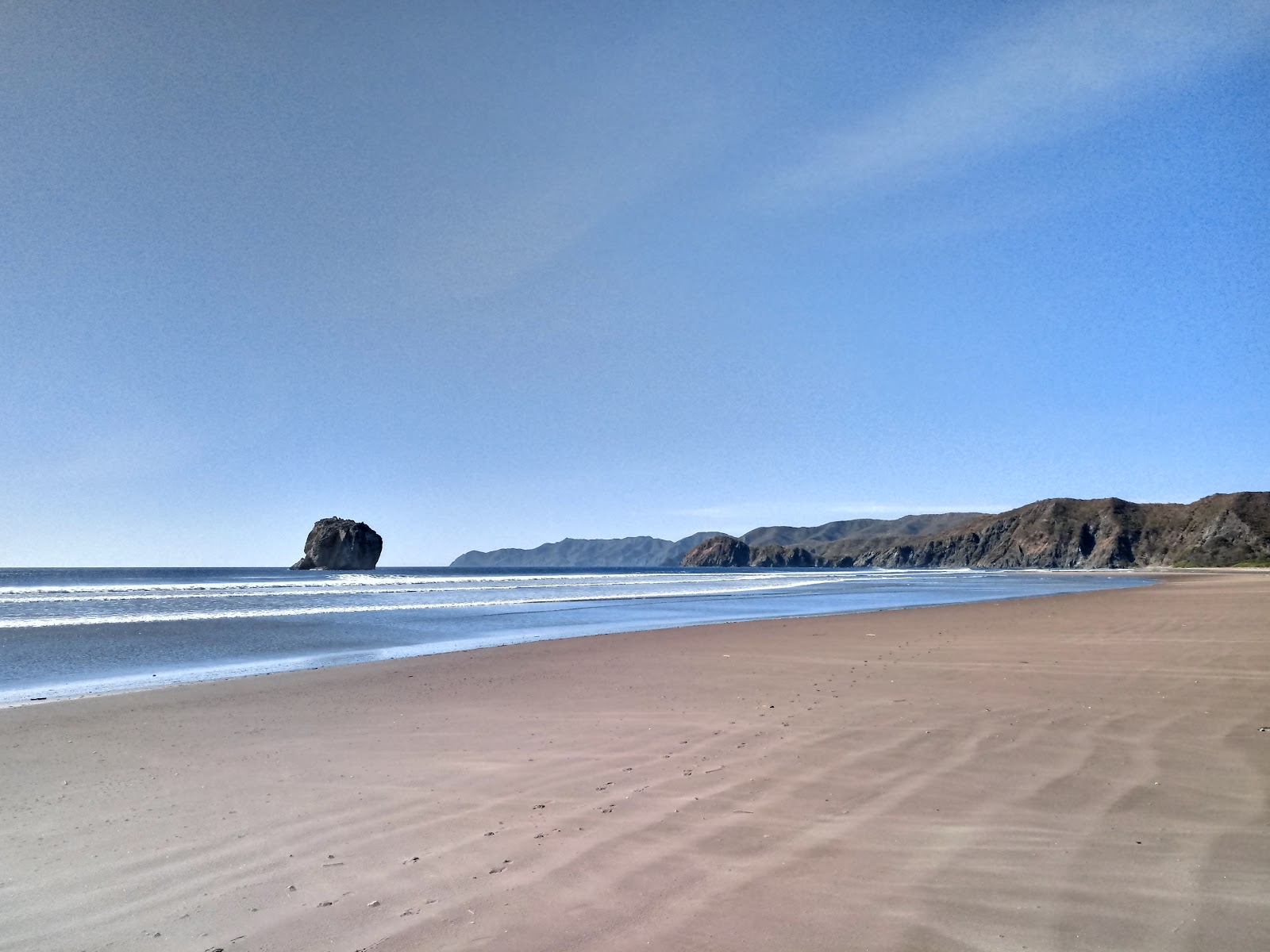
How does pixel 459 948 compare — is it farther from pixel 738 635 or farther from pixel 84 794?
pixel 738 635

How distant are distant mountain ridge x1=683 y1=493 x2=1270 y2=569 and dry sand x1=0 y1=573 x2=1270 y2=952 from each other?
103 meters

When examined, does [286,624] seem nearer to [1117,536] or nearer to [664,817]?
[664,817]

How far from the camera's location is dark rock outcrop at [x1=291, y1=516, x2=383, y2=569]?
6407 inches

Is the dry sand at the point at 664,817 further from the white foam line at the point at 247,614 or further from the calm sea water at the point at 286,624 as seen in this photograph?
the white foam line at the point at 247,614

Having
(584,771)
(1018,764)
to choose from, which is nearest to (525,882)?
(584,771)

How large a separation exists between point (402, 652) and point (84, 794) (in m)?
11.3

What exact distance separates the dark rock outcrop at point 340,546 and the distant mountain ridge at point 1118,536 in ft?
451

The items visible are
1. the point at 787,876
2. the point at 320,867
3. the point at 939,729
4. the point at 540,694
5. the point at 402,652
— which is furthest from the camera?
the point at 402,652

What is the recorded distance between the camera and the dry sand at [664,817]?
3.77 meters

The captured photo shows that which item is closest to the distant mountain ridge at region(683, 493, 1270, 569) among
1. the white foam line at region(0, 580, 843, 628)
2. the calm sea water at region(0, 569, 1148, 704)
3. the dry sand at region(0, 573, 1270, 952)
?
the calm sea water at region(0, 569, 1148, 704)

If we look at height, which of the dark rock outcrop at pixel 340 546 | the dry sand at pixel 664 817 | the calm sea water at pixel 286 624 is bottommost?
the calm sea water at pixel 286 624

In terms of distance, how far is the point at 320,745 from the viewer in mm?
8172

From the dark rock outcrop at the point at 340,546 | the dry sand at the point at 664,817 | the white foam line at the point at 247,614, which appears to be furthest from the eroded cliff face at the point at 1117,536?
the dark rock outcrop at the point at 340,546

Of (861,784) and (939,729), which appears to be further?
(939,729)
